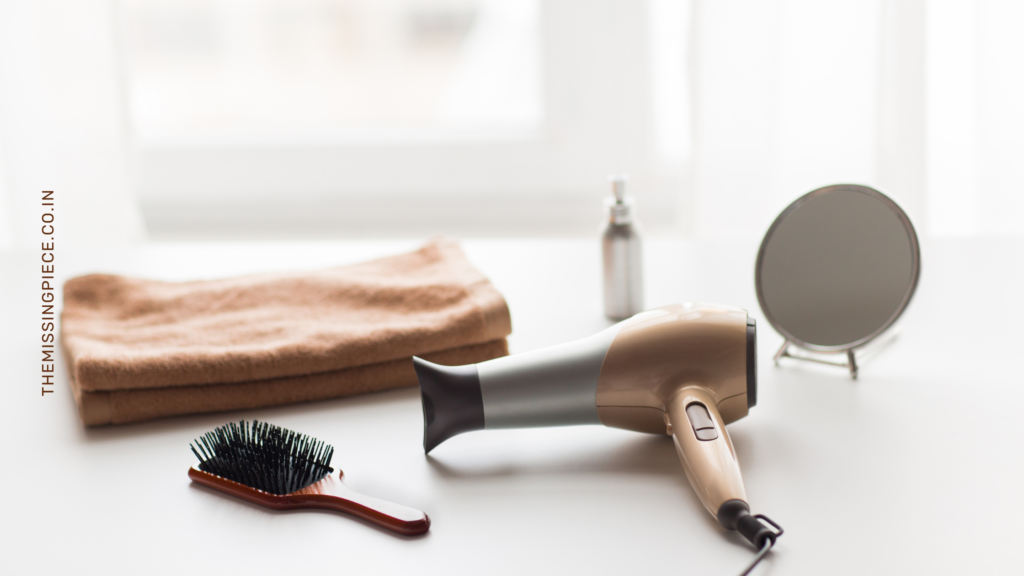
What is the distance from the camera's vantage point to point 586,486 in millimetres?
521

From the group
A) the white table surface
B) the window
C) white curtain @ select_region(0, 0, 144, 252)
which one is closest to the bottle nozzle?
the white table surface

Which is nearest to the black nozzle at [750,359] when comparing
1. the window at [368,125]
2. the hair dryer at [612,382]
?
the hair dryer at [612,382]

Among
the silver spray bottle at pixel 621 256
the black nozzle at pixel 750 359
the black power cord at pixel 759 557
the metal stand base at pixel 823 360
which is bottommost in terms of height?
the black power cord at pixel 759 557

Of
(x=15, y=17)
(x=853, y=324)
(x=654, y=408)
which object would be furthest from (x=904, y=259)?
(x=15, y=17)

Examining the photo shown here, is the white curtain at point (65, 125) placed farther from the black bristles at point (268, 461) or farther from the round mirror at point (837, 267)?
the round mirror at point (837, 267)

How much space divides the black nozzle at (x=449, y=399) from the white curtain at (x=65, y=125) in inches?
56.5

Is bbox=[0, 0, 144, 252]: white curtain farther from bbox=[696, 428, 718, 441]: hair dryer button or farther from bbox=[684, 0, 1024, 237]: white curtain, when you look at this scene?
bbox=[696, 428, 718, 441]: hair dryer button

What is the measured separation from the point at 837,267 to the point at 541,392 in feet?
0.99

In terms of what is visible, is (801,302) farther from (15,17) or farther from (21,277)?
(15,17)

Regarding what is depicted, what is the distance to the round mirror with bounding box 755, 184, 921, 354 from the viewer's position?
0.67 meters

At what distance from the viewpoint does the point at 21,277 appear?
1048 millimetres

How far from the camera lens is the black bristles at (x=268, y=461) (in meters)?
0.51

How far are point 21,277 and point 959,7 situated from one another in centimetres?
152

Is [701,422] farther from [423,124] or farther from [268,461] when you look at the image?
[423,124]
